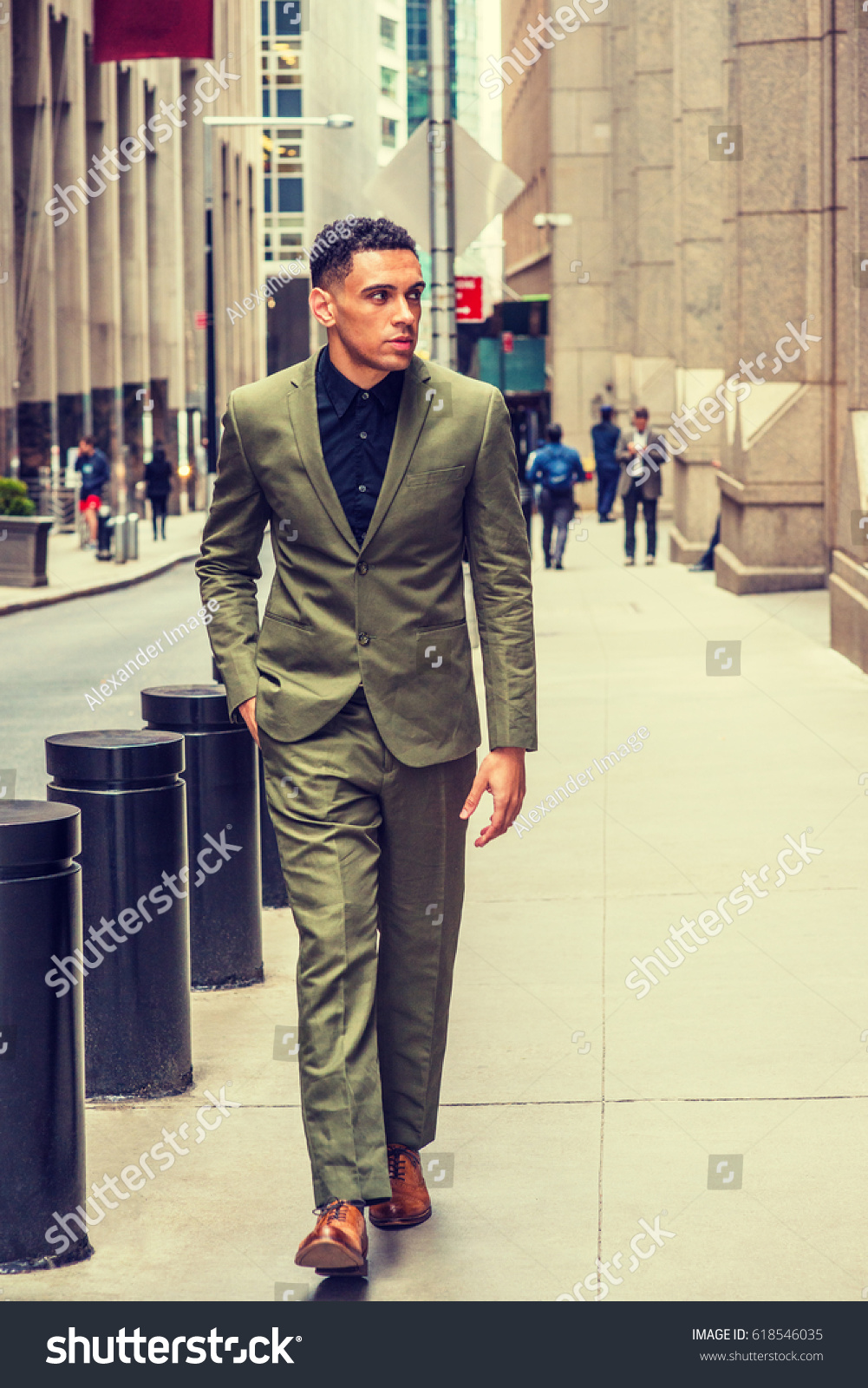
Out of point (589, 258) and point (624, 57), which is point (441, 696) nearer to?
point (624, 57)

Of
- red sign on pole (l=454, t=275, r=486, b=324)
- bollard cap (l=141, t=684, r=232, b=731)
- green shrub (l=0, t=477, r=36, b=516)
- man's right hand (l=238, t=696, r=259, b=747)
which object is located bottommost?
bollard cap (l=141, t=684, r=232, b=731)

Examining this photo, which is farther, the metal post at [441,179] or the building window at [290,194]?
the building window at [290,194]

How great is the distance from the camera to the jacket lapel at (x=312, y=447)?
3795 millimetres

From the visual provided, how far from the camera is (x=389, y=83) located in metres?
125

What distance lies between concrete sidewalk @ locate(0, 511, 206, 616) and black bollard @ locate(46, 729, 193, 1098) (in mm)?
17848

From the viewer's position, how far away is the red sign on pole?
1777 cm

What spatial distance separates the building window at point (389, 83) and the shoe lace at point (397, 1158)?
410ft

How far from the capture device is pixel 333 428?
387cm

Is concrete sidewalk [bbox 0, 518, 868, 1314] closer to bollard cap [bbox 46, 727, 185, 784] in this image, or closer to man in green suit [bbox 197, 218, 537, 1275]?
man in green suit [bbox 197, 218, 537, 1275]

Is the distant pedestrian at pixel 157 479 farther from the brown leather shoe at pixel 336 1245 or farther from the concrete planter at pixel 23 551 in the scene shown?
the brown leather shoe at pixel 336 1245

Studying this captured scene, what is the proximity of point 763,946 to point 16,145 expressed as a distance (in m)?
33.5

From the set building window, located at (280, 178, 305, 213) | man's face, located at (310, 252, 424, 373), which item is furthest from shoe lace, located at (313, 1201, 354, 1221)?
building window, located at (280, 178, 305, 213)

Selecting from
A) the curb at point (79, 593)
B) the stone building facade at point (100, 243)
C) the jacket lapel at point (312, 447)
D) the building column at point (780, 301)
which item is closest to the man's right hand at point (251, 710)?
the jacket lapel at point (312, 447)
